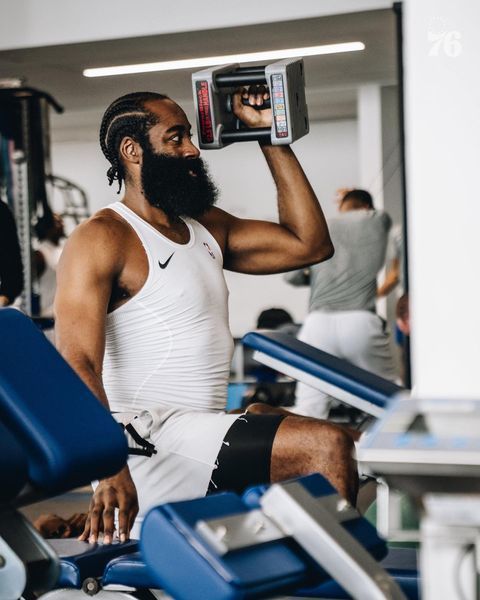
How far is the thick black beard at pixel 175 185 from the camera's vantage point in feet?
7.97

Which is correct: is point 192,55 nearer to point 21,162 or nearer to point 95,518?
point 21,162

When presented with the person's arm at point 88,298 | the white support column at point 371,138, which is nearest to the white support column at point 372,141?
the white support column at point 371,138

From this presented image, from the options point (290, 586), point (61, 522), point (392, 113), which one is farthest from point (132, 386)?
point (392, 113)

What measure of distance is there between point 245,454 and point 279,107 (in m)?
0.85

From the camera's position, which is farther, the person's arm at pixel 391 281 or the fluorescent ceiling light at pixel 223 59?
the person's arm at pixel 391 281

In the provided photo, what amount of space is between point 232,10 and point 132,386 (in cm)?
304

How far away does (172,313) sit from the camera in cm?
232

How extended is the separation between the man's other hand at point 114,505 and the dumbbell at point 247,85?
35.7 inches

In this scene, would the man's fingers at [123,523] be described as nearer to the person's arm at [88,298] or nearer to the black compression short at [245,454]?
the person's arm at [88,298]

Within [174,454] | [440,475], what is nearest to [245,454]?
[174,454]

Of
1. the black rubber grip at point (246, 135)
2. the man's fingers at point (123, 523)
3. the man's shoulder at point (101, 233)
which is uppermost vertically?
the black rubber grip at point (246, 135)

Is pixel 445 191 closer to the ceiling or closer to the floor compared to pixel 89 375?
closer to the ceiling

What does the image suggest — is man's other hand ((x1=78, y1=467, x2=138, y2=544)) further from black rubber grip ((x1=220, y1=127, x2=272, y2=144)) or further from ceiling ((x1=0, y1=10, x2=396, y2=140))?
ceiling ((x1=0, y1=10, x2=396, y2=140))

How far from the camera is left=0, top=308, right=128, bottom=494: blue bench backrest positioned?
133cm
